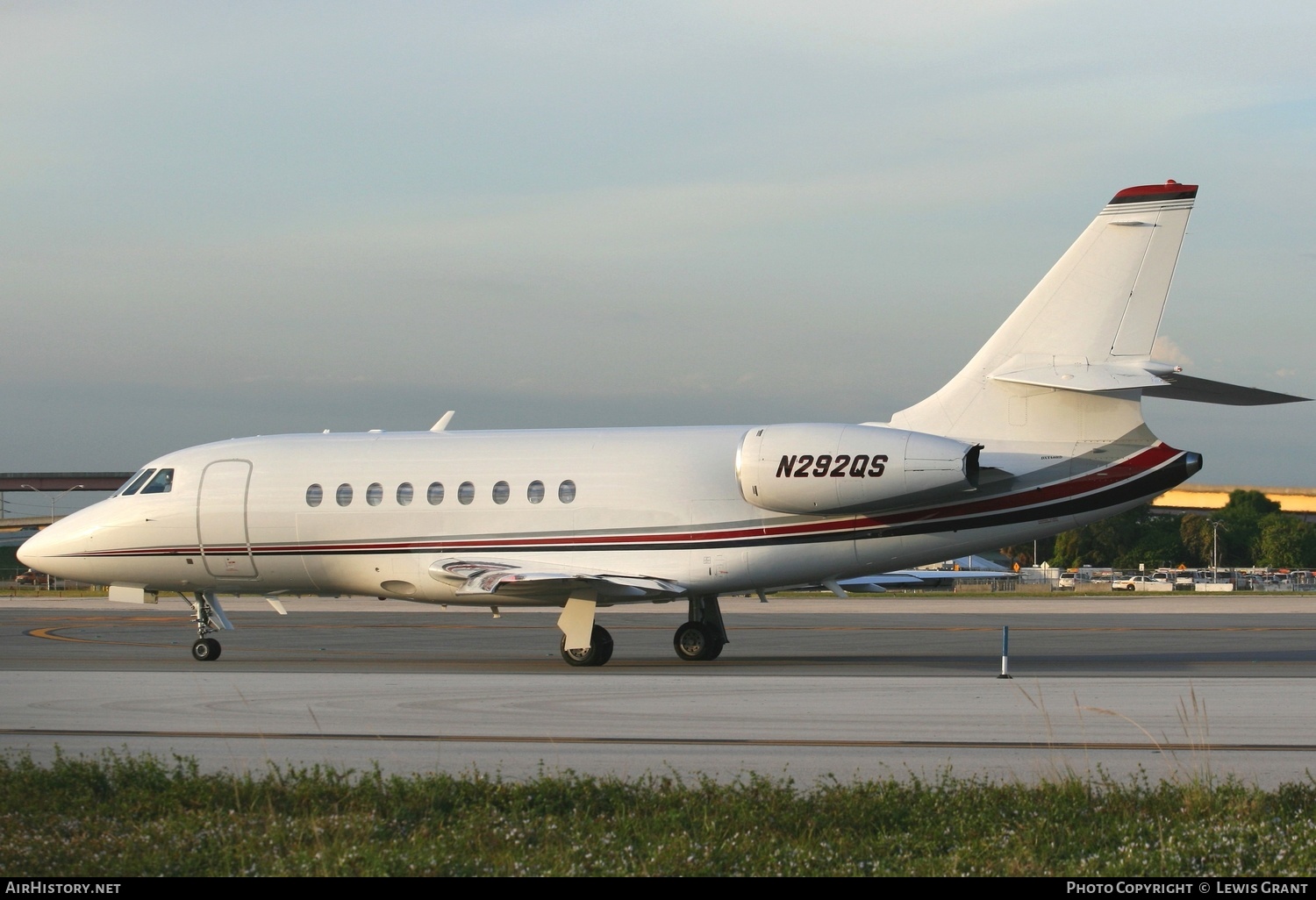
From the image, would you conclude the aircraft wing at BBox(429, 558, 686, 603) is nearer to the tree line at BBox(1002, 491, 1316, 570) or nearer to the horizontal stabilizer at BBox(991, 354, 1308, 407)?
the horizontal stabilizer at BBox(991, 354, 1308, 407)

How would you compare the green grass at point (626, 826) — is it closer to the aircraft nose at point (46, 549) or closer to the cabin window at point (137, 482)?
the cabin window at point (137, 482)

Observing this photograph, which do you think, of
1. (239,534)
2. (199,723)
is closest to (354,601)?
(239,534)

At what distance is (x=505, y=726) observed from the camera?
12.7 m

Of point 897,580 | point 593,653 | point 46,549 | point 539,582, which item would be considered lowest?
point 897,580

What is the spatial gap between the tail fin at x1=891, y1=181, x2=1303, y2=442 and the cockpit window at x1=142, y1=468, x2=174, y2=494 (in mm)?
13154

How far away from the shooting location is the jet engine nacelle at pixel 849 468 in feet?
61.1

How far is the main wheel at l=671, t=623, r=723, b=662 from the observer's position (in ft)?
69.1

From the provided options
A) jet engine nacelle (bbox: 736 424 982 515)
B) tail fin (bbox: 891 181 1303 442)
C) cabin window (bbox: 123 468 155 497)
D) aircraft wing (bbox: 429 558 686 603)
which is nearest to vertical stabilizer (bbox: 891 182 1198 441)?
tail fin (bbox: 891 181 1303 442)

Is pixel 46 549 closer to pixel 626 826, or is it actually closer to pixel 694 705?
pixel 694 705

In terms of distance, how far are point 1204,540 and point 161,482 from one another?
296 ft

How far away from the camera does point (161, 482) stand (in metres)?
22.8

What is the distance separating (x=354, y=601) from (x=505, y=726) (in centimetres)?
4045

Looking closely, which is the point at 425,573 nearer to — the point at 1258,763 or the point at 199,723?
the point at 199,723

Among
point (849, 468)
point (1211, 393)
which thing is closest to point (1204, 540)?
point (1211, 393)
